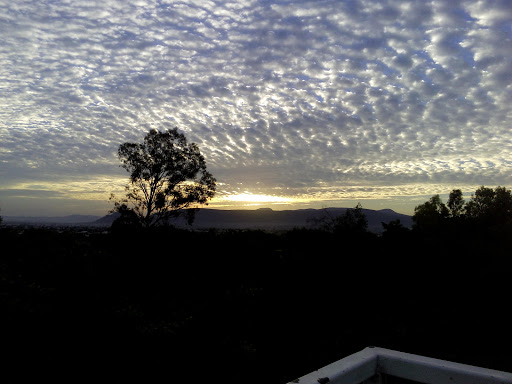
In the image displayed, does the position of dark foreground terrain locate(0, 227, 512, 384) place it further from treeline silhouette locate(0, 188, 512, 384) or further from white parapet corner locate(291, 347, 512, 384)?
white parapet corner locate(291, 347, 512, 384)

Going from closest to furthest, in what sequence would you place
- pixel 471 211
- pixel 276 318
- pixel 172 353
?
pixel 172 353
pixel 276 318
pixel 471 211

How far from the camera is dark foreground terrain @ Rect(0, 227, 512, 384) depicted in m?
5.38

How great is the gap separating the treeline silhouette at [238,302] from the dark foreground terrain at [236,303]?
0.02m

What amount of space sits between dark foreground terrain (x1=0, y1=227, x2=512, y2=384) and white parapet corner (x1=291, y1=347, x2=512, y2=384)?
3967 millimetres

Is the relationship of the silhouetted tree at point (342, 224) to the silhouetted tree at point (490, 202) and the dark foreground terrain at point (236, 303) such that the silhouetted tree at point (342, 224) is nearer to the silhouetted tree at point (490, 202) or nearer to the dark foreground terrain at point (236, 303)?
the dark foreground terrain at point (236, 303)

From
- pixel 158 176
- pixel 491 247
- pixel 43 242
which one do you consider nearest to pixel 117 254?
pixel 43 242

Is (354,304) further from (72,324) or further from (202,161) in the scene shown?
(202,161)

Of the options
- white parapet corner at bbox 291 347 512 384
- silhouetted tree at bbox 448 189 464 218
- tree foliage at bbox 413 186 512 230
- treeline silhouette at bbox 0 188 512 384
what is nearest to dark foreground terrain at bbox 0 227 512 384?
treeline silhouette at bbox 0 188 512 384

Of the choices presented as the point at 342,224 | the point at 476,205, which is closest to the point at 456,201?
the point at 476,205

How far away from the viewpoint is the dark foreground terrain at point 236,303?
538 cm

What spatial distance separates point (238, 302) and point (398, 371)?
5.52m

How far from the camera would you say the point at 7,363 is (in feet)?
15.4

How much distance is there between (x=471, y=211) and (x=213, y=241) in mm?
62429

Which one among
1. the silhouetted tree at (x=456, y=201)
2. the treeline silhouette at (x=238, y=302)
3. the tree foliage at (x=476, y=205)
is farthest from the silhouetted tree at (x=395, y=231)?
the silhouetted tree at (x=456, y=201)
